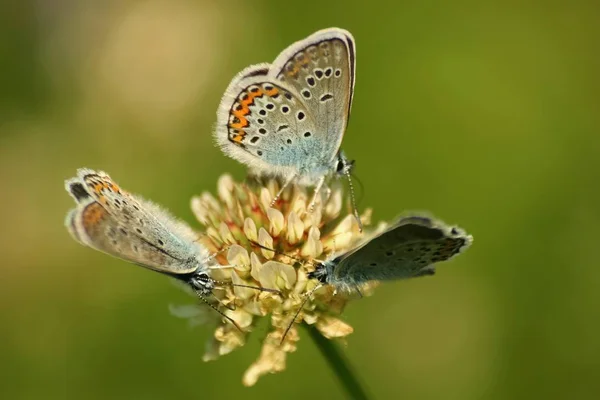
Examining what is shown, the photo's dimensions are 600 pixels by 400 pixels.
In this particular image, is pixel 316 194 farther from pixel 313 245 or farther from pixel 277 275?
pixel 277 275

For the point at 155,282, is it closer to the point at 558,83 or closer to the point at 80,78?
the point at 80,78

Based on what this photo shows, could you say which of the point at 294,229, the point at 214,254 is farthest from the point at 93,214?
the point at 294,229

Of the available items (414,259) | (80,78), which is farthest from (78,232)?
(80,78)

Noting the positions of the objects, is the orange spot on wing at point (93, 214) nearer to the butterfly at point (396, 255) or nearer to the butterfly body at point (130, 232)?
the butterfly body at point (130, 232)

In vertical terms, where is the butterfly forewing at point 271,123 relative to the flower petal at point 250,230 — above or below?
above

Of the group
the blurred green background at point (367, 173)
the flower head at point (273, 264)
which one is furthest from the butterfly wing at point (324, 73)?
the blurred green background at point (367, 173)

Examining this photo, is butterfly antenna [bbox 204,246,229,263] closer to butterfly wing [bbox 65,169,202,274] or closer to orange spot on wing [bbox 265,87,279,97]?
butterfly wing [bbox 65,169,202,274]

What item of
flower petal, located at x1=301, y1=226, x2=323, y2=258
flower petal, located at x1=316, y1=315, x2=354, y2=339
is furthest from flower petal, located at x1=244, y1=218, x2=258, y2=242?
flower petal, located at x1=316, y1=315, x2=354, y2=339
